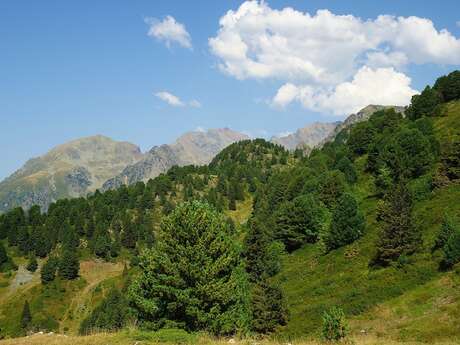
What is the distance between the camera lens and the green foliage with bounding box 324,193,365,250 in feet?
222

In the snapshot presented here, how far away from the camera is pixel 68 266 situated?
5182 inches

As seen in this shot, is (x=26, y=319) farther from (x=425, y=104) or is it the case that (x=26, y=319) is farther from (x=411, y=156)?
(x=425, y=104)

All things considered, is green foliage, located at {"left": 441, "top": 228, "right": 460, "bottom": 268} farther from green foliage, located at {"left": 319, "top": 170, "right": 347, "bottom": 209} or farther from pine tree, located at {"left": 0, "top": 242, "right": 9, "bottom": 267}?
pine tree, located at {"left": 0, "top": 242, "right": 9, "bottom": 267}

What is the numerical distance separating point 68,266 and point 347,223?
96045 millimetres

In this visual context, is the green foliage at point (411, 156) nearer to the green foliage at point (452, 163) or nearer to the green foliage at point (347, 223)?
the green foliage at point (452, 163)

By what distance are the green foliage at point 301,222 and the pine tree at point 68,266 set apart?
76107 millimetres

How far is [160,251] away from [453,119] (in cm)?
9082

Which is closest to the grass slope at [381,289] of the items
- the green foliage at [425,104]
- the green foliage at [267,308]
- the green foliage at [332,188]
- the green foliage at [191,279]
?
the green foliage at [267,308]

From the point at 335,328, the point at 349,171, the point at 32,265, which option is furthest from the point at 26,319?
the point at 335,328

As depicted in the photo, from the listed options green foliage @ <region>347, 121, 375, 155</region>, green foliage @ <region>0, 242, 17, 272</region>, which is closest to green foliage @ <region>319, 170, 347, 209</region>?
green foliage @ <region>347, 121, 375, 155</region>

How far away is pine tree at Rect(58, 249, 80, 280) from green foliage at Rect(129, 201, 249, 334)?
11248 centimetres

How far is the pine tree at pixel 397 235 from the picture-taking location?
51.8 metres

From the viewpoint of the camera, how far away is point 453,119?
97.8m

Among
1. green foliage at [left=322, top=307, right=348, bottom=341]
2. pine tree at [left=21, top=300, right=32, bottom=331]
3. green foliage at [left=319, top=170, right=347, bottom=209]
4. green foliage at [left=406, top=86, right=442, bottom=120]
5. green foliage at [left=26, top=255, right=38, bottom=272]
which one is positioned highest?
green foliage at [left=406, top=86, right=442, bottom=120]
